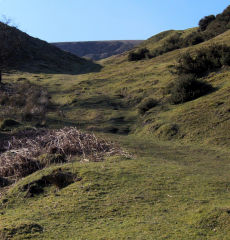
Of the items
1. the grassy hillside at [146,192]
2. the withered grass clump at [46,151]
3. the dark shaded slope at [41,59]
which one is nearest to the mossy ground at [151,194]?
the grassy hillside at [146,192]

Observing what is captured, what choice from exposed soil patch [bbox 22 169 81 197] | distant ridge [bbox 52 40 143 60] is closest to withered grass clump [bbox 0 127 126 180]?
exposed soil patch [bbox 22 169 81 197]

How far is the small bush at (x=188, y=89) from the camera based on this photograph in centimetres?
1534

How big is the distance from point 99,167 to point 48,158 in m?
1.65

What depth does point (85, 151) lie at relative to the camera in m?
8.95

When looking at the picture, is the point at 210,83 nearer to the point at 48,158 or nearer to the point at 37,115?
the point at 37,115

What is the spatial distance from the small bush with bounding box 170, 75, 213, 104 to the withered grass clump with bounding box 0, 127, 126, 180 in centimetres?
671

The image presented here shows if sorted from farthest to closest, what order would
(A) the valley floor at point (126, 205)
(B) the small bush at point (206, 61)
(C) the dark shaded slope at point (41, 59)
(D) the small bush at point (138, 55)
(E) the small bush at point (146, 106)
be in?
(D) the small bush at point (138, 55)
(C) the dark shaded slope at point (41, 59)
(B) the small bush at point (206, 61)
(E) the small bush at point (146, 106)
(A) the valley floor at point (126, 205)

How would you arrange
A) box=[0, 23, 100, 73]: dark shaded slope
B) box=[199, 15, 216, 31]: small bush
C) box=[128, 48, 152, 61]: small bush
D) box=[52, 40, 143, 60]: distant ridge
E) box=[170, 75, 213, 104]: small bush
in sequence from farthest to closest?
box=[52, 40, 143, 60]: distant ridge → box=[199, 15, 216, 31]: small bush → box=[128, 48, 152, 61]: small bush → box=[0, 23, 100, 73]: dark shaded slope → box=[170, 75, 213, 104]: small bush

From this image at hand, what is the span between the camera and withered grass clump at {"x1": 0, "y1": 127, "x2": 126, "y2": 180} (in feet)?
26.1

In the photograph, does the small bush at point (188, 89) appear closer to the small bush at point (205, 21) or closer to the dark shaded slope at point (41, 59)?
the dark shaded slope at point (41, 59)

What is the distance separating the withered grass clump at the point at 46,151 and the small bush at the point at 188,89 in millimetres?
6711

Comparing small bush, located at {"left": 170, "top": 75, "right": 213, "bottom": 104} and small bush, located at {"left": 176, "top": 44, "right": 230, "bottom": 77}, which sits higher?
small bush, located at {"left": 176, "top": 44, "right": 230, "bottom": 77}

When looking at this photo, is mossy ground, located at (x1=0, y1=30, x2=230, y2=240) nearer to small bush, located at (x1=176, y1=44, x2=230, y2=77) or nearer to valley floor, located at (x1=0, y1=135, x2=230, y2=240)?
valley floor, located at (x1=0, y1=135, x2=230, y2=240)

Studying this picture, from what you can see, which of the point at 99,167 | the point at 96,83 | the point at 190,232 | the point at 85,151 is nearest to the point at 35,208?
the point at 99,167
